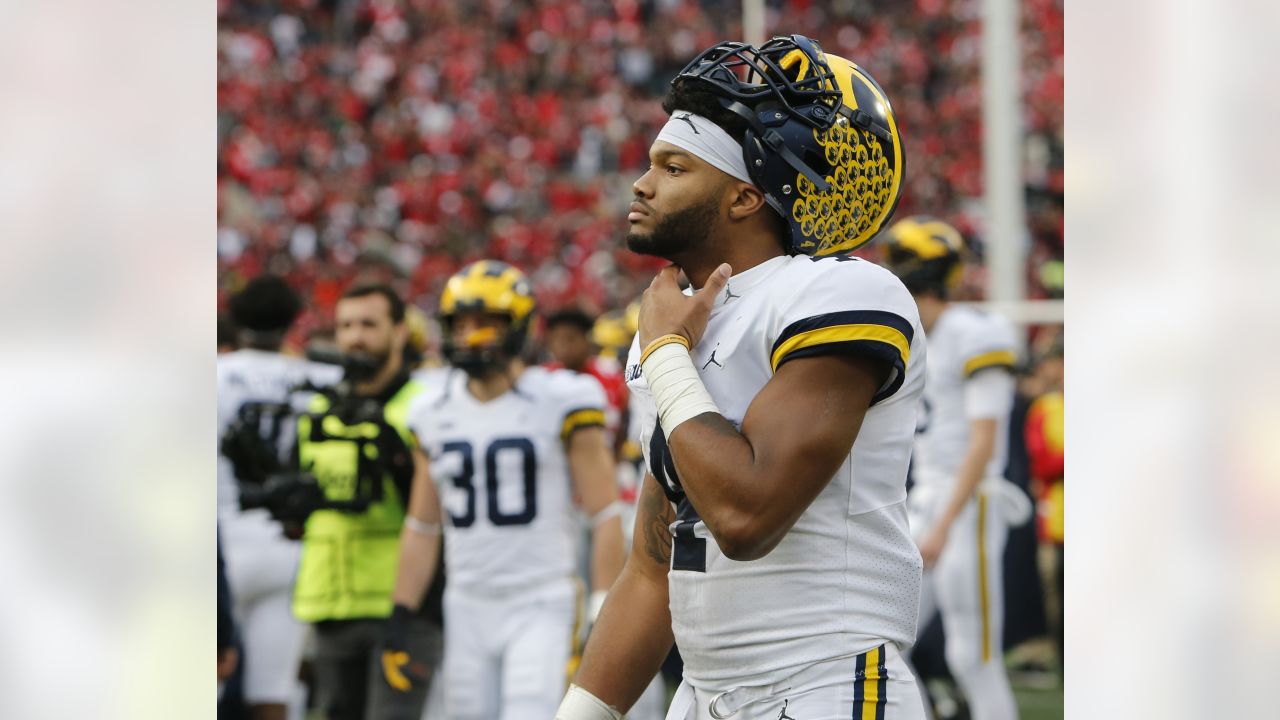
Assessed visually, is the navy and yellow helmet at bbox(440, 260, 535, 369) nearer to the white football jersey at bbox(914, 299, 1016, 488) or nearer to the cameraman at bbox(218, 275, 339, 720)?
the cameraman at bbox(218, 275, 339, 720)

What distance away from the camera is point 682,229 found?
91.7 inches

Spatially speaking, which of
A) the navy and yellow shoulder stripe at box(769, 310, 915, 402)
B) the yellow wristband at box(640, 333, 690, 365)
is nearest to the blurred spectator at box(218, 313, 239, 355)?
the yellow wristband at box(640, 333, 690, 365)

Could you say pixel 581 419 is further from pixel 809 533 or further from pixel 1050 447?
pixel 1050 447

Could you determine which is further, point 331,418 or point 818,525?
point 331,418

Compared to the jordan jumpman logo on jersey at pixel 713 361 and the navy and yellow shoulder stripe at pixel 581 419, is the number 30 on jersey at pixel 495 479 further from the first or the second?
the jordan jumpman logo on jersey at pixel 713 361

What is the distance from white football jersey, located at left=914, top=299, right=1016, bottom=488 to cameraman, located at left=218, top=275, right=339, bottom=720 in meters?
2.47

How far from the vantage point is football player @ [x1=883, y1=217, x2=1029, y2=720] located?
252 inches

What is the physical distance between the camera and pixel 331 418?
6281 millimetres

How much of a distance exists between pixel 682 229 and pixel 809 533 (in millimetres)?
484

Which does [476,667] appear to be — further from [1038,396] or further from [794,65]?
[1038,396]
